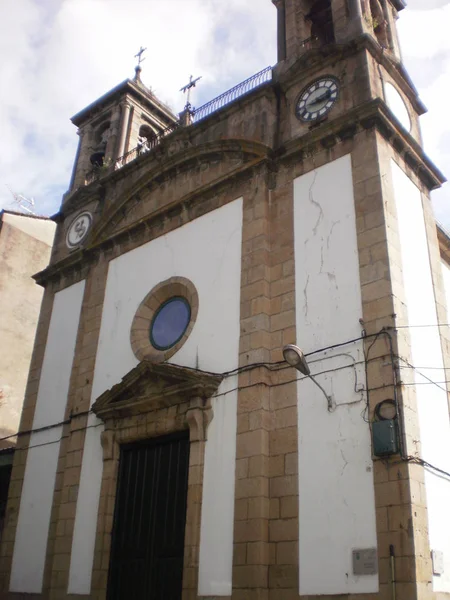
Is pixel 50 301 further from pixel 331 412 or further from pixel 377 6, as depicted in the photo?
pixel 377 6

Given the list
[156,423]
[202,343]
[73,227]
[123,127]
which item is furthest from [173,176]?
[156,423]

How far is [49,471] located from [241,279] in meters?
5.56

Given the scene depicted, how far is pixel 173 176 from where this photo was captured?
14.3m

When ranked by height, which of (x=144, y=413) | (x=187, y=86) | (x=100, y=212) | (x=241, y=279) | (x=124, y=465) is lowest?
(x=124, y=465)

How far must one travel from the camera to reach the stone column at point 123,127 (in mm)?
17672

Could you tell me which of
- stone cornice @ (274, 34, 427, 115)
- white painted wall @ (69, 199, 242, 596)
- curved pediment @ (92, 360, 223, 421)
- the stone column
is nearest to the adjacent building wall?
Result: the stone column

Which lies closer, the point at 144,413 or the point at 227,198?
the point at 144,413

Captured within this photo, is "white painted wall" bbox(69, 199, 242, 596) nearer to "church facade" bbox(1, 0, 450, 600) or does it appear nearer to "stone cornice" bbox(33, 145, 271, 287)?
"church facade" bbox(1, 0, 450, 600)

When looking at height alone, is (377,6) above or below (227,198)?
above

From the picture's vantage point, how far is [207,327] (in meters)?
11.6

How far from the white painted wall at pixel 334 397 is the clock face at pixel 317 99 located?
1.35m

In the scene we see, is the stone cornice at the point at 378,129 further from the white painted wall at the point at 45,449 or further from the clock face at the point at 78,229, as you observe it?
the white painted wall at the point at 45,449

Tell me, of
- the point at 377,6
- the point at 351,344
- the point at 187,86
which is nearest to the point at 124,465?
the point at 351,344

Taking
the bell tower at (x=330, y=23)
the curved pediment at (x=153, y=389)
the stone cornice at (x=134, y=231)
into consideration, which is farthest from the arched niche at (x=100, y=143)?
the curved pediment at (x=153, y=389)
